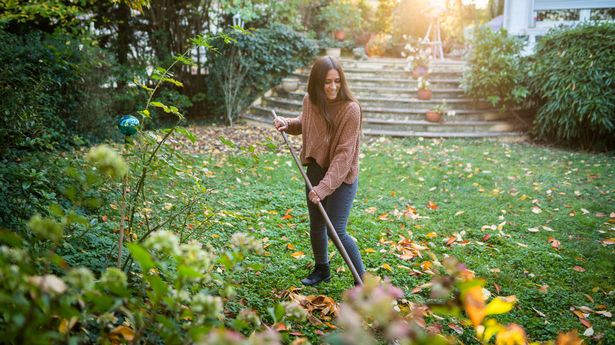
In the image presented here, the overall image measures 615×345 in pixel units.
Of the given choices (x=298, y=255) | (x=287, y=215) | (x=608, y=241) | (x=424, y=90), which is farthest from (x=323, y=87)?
(x=424, y=90)

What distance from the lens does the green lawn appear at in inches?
129

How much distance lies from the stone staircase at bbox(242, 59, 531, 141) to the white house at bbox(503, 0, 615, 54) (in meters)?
1.74

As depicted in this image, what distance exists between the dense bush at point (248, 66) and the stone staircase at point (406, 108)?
1.62 ft

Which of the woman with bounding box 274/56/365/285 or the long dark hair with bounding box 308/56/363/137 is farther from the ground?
the long dark hair with bounding box 308/56/363/137

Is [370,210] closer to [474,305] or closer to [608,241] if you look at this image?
[608,241]

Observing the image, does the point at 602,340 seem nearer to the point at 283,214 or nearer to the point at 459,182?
the point at 283,214

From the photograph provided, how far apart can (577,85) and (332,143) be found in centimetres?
671

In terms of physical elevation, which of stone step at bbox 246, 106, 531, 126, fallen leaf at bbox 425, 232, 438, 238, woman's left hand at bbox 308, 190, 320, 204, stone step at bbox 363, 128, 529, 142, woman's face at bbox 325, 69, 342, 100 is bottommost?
fallen leaf at bbox 425, 232, 438, 238

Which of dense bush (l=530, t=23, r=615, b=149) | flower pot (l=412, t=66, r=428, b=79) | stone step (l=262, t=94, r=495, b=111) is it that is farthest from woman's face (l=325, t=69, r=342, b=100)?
flower pot (l=412, t=66, r=428, b=79)

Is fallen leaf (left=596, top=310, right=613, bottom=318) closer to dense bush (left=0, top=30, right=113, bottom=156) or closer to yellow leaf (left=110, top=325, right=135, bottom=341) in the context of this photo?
yellow leaf (left=110, top=325, right=135, bottom=341)

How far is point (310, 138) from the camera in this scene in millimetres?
3111

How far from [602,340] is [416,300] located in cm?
116

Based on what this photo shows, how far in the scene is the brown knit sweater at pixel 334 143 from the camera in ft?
9.48

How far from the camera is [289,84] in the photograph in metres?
10.8
